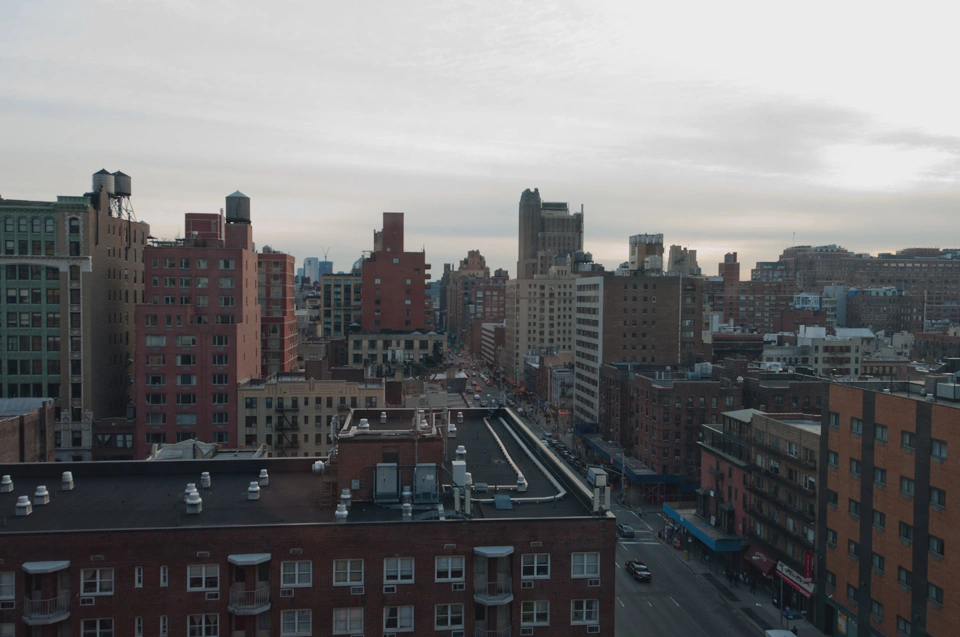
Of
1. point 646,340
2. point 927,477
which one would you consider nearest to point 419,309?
point 646,340

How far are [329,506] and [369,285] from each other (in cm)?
10910

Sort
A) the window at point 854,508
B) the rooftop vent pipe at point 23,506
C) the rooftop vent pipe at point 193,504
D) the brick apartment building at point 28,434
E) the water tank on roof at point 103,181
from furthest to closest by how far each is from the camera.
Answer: the water tank on roof at point 103,181, the brick apartment building at point 28,434, the window at point 854,508, the rooftop vent pipe at point 193,504, the rooftop vent pipe at point 23,506

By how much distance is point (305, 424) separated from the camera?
77.3m

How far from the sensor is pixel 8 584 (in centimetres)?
3045

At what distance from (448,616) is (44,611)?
1611 cm

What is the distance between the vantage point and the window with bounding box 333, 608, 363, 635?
32.1 meters

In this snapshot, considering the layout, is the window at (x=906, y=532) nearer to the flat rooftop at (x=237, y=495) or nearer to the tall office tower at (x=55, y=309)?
the flat rooftop at (x=237, y=495)

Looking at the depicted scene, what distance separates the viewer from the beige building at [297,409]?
76812 mm

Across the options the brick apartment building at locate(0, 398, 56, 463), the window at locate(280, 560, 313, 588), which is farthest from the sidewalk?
the brick apartment building at locate(0, 398, 56, 463)

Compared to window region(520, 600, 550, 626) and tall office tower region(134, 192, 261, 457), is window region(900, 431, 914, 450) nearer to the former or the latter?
window region(520, 600, 550, 626)

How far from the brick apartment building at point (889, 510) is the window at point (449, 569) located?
28.6 meters

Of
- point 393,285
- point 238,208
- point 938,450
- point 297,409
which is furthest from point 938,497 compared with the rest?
point 393,285

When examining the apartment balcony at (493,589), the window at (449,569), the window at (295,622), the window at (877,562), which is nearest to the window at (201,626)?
the window at (295,622)

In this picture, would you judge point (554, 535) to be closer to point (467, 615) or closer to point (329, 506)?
point (467, 615)
